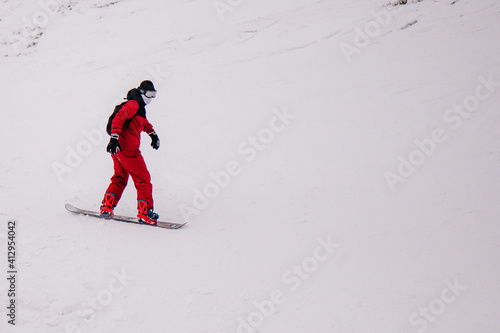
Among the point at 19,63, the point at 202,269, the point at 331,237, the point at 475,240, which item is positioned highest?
the point at 19,63

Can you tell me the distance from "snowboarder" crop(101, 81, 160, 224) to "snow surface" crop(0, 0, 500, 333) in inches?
13.4

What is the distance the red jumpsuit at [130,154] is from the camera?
5.60 metres

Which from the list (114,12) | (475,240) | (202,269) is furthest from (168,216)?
(114,12)

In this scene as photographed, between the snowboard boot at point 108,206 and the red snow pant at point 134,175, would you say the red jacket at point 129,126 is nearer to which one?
the red snow pant at point 134,175

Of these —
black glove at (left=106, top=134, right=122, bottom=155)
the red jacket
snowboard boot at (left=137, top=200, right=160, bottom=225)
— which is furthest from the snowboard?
black glove at (left=106, top=134, right=122, bottom=155)

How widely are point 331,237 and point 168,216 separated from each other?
8.61 ft

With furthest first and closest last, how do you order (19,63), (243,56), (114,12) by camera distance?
(114,12), (19,63), (243,56)

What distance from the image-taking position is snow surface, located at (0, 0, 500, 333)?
14.1ft

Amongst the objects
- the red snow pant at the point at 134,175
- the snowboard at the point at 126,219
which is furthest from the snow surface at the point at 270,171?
the red snow pant at the point at 134,175

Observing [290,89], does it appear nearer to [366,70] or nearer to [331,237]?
[366,70]

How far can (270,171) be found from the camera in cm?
797

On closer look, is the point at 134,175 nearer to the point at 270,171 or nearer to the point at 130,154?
the point at 130,154

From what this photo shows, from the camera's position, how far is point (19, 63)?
1407 centimetres

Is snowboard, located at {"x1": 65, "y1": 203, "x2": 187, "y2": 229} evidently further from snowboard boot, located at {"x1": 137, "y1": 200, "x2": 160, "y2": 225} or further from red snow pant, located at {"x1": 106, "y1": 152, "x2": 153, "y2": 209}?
red snow pant, located at {"x1": 106, "y1": 152, "x2": 153, "y2": 209}
